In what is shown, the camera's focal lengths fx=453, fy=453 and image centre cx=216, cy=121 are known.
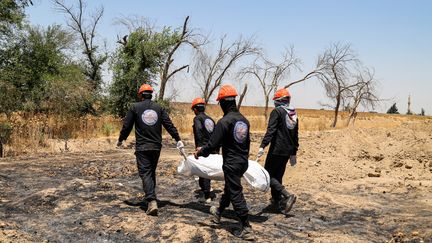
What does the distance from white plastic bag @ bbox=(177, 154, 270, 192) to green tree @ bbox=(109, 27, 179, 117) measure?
1661 cm

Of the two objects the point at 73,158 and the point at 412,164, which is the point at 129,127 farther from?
the point at 412,164

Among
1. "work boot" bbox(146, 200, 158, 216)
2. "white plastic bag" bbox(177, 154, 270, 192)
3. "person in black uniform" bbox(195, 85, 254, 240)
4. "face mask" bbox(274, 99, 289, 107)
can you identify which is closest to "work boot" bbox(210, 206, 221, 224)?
"person in black uniform" bbox(195, 85, 254, 240)

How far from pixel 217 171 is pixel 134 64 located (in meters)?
17.3

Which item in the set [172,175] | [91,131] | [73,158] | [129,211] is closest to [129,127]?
[129,211]

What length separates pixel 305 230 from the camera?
20.7 ft

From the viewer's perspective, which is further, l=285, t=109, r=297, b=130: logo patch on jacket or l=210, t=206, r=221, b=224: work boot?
l=285, t=109, r=297, b=130: logo patch on jacket

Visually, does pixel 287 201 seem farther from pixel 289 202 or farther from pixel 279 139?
pixel 279 139

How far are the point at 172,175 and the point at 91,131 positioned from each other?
9.51 meters

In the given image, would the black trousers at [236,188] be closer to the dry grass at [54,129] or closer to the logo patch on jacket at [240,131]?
the logo patch on jacket at [240,131]

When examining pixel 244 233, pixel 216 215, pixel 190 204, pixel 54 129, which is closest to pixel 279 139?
pixel 216 215

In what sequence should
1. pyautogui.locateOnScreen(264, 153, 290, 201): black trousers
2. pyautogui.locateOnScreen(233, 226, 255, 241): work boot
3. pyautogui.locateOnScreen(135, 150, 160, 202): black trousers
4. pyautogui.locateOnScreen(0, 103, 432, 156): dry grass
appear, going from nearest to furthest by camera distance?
pyautogui.locateOnScreen(233, 226, 255, 241): work boot < pyautogui.locateOnScreen(135, 150, 160, 202): black trousers < pyautogui.locateOnScreen(264, 153, 290, 201): black trousers < pyautogui.locateOnScreen(0, 103, 432, 156): dry grass

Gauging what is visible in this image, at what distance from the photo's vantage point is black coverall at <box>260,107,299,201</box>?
670 centimetres

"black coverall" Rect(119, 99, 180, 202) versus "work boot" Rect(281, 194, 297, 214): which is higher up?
"black coverall" Rect(119, 99, 180, 202)

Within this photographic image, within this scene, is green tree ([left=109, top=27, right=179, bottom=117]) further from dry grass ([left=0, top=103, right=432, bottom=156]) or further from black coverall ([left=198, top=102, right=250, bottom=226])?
black coverall ([left=198, top=102, right=250, bottom=226])
